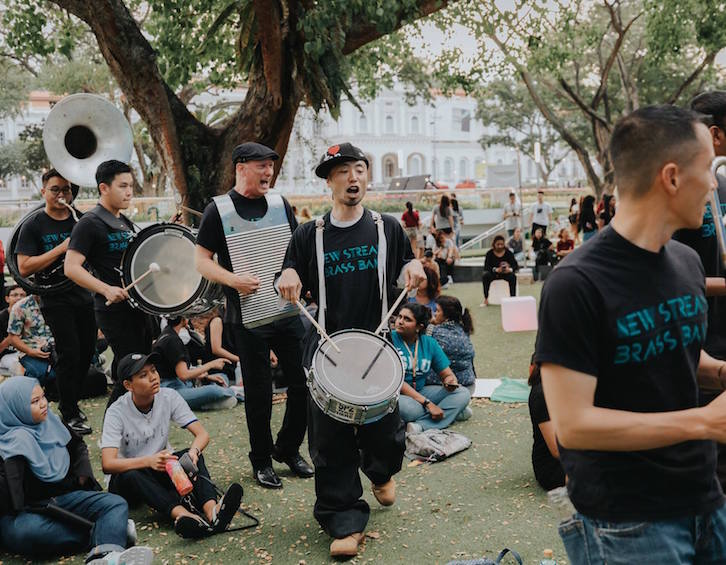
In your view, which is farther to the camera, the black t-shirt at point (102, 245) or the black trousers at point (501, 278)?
the black trousers at point (501, 278)

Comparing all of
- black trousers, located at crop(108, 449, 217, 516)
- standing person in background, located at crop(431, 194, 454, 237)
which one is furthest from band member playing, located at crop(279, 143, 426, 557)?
standing person in background, located at crop(431, 194, 454, 237)

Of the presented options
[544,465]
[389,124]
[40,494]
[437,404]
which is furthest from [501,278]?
[389,124]

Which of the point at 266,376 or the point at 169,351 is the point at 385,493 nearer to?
the point at 266,376

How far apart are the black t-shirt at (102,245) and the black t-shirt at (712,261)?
12.8 feet

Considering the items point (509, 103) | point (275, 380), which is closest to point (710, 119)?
point (275, 380)

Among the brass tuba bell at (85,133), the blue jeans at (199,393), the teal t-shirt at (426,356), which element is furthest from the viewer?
the brass tuba bell at (85,133)

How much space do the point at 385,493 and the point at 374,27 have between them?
673cm

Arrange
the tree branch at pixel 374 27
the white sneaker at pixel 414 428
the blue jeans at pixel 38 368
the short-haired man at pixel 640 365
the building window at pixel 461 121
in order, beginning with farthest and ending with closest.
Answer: the building window at pixel 461 121, the tree branch at pixel 374 27, the blue jeans at pixel 38 368, the white sneaker at pixel 414 428, the short-haired man at pixel 640 365

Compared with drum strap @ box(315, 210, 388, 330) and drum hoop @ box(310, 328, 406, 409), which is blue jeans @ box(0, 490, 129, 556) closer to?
drum hoop @ box(310, 328, 406, 409)

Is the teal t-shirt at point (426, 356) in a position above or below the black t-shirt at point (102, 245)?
below

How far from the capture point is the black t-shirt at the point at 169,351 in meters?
6.89

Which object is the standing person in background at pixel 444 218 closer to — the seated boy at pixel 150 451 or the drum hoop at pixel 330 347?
the seated boy at pixel 150 451

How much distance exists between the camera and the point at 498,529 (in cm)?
433

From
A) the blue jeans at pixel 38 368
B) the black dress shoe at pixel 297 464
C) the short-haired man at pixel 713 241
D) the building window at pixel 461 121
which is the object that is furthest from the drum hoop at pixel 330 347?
the building window at pixel 461 121
